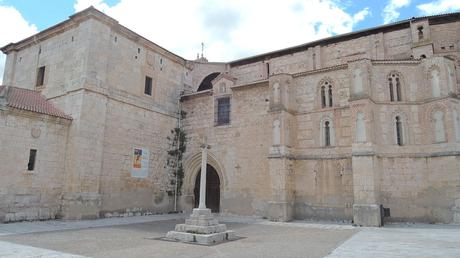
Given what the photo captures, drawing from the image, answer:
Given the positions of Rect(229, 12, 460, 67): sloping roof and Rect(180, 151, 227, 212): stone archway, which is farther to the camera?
Rect(180, 151, 227, 212): stone archway

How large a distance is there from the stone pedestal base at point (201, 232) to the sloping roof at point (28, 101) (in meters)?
8.23

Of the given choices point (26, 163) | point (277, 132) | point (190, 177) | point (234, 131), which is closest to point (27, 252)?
point (26, 163)

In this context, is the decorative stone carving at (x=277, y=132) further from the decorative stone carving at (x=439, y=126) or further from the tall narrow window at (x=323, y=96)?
the decorative stone carving at (x=439, y=126)

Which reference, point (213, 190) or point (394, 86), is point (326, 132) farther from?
point (213, 190)

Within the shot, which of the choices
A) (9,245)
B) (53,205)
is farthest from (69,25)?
(9,245)

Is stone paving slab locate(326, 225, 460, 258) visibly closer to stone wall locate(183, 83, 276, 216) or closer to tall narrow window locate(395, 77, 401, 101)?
tall narrow window locate(395, 77, 401, 101)

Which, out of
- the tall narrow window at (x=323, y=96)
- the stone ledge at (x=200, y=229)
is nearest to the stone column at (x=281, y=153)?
the tall narrow window at (x=323, y=96)

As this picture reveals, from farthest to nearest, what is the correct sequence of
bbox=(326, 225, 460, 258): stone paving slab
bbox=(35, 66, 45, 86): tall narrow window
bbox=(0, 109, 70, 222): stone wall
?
1. bbox=(35, 66, 45, 86): tall narrow window
2. bbox=(0, 109, 70, 222): stone wall
3. bbox=(326, 225, 460, 258): stone paving slab

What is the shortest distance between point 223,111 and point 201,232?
9.98 metres

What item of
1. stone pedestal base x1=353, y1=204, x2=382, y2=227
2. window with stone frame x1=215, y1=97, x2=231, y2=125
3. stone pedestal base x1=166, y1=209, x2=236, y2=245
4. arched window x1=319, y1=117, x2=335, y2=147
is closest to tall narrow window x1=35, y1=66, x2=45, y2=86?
window with stone frame x1=215, y1=97, x2=231, y2=125

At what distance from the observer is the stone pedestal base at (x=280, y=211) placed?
45.3 feet

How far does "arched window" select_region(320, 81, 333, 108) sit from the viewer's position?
1497 centimetres

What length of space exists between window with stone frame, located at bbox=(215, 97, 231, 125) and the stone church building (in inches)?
2.3

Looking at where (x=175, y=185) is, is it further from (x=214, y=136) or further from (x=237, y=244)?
(x=237, y=244)
